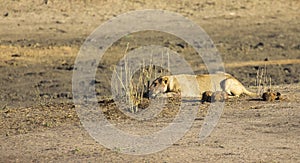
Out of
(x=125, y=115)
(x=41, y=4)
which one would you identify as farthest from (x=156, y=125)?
(x=41, y=4)

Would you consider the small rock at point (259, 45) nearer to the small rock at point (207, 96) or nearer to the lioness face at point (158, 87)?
the lioness face at point (158, 87)

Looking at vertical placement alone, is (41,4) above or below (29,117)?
above

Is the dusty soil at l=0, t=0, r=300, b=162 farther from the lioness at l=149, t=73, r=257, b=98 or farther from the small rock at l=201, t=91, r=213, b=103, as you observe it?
the lioness at l=149, t=73, r=257, b=98

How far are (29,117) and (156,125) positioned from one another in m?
1.61

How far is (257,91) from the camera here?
11.3 meters

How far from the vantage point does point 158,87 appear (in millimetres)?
10711

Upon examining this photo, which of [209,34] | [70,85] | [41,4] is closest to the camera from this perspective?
[70,85]

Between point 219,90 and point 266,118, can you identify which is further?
point 219,90

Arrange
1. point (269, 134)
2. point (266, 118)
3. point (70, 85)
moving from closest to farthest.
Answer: point (269, 134) → point (266, 118) → point (70, 85)

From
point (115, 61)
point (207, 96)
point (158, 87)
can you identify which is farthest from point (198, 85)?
point (115, 61)

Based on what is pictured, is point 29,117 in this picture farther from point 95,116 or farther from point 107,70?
point 107,70

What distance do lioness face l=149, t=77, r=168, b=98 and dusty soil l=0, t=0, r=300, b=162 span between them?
0.62 metres

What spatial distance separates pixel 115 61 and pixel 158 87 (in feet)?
31.5

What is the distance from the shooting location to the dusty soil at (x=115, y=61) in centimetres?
801
